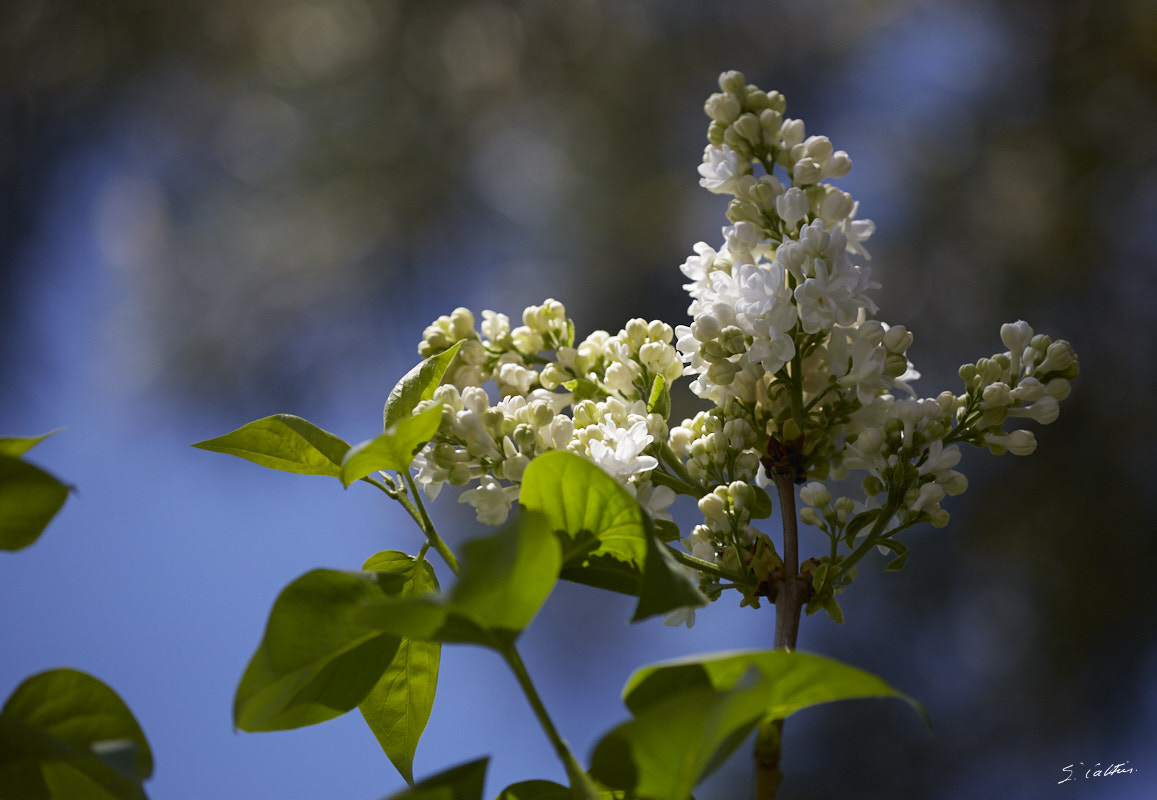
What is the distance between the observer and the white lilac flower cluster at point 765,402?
25 cm

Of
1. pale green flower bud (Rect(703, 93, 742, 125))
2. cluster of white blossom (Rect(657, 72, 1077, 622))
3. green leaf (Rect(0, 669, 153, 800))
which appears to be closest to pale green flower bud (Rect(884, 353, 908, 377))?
cluster of white blossom (Rect(657, 72, 1077, 622))

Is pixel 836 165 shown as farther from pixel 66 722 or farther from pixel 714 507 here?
pixel 66 722

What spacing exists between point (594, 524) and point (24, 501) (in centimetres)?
12

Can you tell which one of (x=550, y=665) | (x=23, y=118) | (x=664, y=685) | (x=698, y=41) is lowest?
(x=664, y=685)

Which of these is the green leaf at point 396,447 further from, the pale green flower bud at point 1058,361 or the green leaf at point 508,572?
the pale green flower bud at point 1058,361

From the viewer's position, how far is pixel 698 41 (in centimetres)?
150

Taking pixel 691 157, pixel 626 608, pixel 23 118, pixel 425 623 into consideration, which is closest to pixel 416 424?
pixel 425 623

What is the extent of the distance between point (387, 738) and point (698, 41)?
58.0 inches

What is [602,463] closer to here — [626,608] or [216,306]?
[626,608]

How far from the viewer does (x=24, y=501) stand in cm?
18

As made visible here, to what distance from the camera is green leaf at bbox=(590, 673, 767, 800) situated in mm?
123

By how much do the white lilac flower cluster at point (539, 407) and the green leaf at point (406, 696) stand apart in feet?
0.11
